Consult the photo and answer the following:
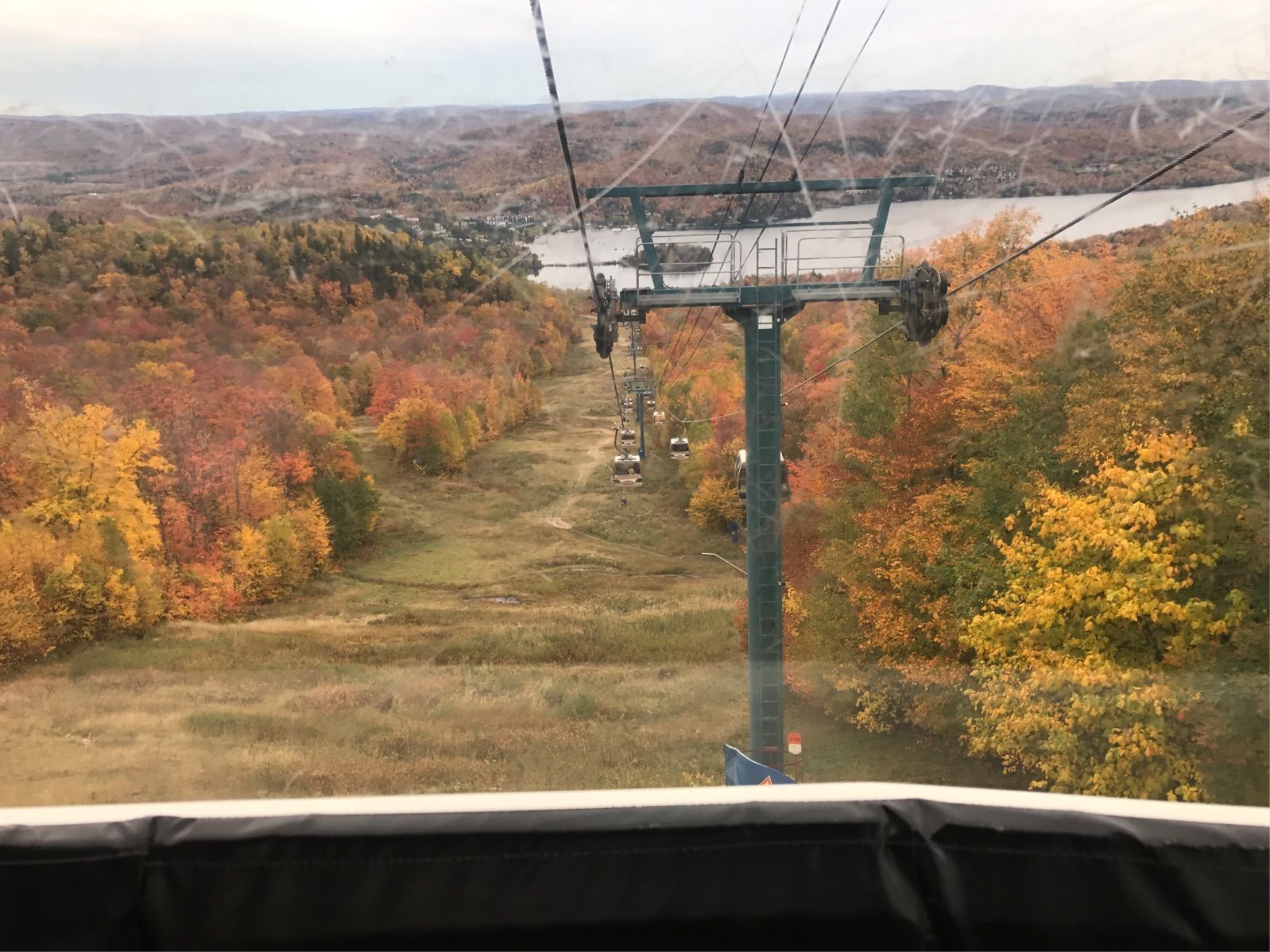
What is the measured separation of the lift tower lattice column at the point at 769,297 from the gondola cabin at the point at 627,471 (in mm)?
630

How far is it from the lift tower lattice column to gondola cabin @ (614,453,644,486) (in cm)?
63

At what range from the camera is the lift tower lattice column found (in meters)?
3.57

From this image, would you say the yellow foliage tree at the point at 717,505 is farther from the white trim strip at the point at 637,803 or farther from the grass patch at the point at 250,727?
the white trim strip at the point at 637,803

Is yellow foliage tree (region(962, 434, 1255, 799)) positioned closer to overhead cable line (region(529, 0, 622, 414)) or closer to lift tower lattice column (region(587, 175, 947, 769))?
lift tower lattice column (region(587, 175, 947, 769))

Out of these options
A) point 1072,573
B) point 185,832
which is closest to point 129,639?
point 185,832

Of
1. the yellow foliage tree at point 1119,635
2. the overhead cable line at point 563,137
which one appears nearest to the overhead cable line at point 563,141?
the overhead cable line at point 563,137

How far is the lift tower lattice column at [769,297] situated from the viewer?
3570 millimetres

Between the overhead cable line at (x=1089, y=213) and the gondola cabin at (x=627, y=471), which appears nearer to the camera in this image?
the overhead cable line at (x=1089, y=213)

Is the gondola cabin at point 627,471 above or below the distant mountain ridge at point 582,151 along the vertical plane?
below

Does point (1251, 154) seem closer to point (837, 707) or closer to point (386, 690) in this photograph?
point (837, 707)

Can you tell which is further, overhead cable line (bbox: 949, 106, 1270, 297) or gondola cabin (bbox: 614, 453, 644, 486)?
gondola cabin (bbox: 614, 453, 644, 486)

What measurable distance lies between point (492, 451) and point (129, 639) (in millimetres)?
1689

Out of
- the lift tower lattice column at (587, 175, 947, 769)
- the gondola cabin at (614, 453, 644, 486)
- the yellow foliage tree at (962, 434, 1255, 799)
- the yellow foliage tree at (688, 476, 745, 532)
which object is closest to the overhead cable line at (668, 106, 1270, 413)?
the lift tower lattice column at (587, 175, 947, 769)

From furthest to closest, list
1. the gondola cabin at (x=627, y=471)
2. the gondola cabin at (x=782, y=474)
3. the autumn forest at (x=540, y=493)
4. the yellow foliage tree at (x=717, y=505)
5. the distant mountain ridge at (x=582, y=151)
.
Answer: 1. the gondola cabin at (x=627, y=471)
2. the yellow foliage tree at (x=717, y=505)
3. the gondola cabin at (x=782, y=474)
4. the distant mountain ridge at (x=582, y=151)
5. the autumn forest at (x=540, y=493)
